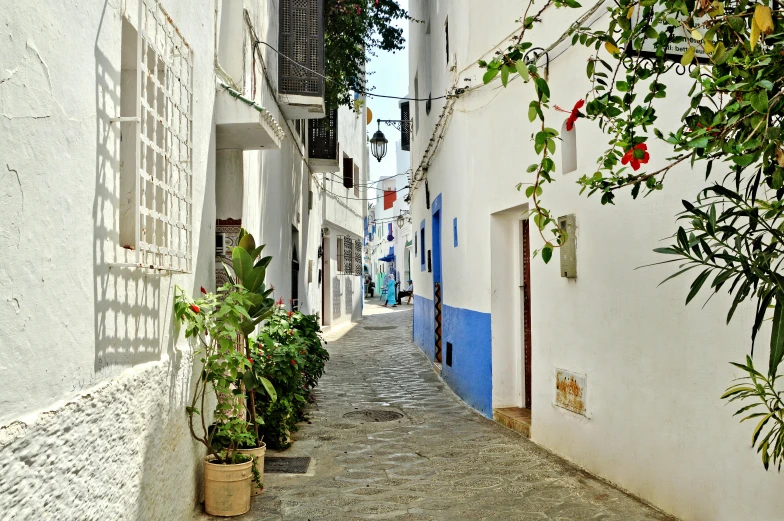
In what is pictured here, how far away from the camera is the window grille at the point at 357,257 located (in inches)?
987

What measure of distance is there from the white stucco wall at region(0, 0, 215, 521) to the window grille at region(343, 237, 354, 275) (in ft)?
61.6

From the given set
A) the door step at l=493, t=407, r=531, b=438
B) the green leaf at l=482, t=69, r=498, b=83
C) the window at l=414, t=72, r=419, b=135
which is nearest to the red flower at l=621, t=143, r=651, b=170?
the green leaf at l=482, t=69, r=498, b=83

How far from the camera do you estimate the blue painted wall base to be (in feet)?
26.1

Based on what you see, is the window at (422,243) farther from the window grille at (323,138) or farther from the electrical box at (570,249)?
the electrical box at (570,249)

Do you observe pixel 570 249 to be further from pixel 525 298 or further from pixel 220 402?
pixel 220 402

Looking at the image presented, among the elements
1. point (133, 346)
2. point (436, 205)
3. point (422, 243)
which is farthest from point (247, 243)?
point (422, 243)

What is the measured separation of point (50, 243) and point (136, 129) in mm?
1099

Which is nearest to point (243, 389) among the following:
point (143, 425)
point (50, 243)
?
point (143, 425)

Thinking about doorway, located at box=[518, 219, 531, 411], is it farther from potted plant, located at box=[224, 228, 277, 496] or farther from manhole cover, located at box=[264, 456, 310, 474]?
potted plant, located at box=[224, 228, 277, 496]

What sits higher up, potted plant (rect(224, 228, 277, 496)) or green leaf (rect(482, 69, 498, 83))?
green leaf (rect(482, 69, 498, 83))

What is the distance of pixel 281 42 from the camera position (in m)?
9.56

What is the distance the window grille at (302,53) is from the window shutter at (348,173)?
12.4m

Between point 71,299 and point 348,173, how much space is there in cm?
2006

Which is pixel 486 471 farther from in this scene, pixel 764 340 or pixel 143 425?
pixel 143 425
